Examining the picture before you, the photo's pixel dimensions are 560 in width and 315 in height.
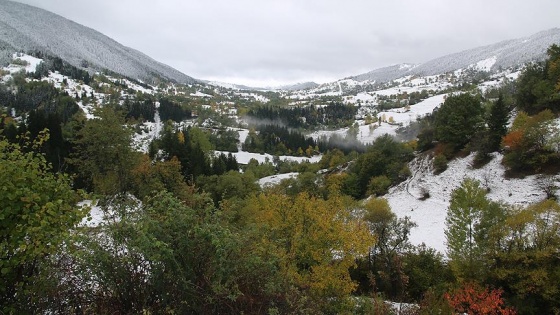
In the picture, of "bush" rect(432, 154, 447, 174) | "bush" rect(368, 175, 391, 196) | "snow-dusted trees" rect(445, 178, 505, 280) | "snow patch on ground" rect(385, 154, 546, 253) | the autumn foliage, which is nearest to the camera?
the autumn foliage

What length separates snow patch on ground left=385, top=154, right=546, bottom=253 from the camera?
42125mm

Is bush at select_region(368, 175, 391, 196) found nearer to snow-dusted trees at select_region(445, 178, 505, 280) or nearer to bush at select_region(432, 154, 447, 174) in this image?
bush at select_region(432, 154, 447, 174)

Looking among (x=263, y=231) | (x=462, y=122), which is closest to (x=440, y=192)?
(x=462, y=122)

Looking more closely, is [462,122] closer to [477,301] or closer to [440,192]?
[440,192]

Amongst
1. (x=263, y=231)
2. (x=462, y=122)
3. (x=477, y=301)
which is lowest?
(x=477, y=301)

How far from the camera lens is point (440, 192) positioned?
171 ft

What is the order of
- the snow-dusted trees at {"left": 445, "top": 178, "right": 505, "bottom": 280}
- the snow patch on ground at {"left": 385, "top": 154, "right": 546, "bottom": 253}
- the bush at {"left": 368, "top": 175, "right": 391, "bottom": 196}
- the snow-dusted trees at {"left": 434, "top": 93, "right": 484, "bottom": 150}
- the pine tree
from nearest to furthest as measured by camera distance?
the snow-dusted trees at {"left": 445, "top": 178, "right": 505, "bottom": 280} → the snow patch on ground at {"left": 385, "top": 154, "right": 546, "bottom": 253} → the pine tree → the snow-dusted trees at {"left": 434, "top": 93, "right": 484, "bottom": 150} → the bush at {"left": 368, "top": 175, "right": 391, "bottom": 196}

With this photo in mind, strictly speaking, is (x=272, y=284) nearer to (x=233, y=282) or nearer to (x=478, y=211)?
(x=233, y=282)

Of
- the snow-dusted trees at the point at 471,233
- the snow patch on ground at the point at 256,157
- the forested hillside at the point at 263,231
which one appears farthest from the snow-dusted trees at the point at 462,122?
the snow patch on ground at the point at 256,157

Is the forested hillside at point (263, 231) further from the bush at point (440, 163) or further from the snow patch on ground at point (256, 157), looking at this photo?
the snow patch on ground at point (256, 157)

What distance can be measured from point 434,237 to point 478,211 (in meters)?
10.3

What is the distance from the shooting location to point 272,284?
23.9 ft

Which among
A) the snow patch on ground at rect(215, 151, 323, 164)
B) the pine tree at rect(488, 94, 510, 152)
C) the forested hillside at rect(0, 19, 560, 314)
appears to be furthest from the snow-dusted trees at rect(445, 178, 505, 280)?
the snow patch on ground at rect(215, 151, 323, 164)

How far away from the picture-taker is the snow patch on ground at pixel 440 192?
42125 millimetres
